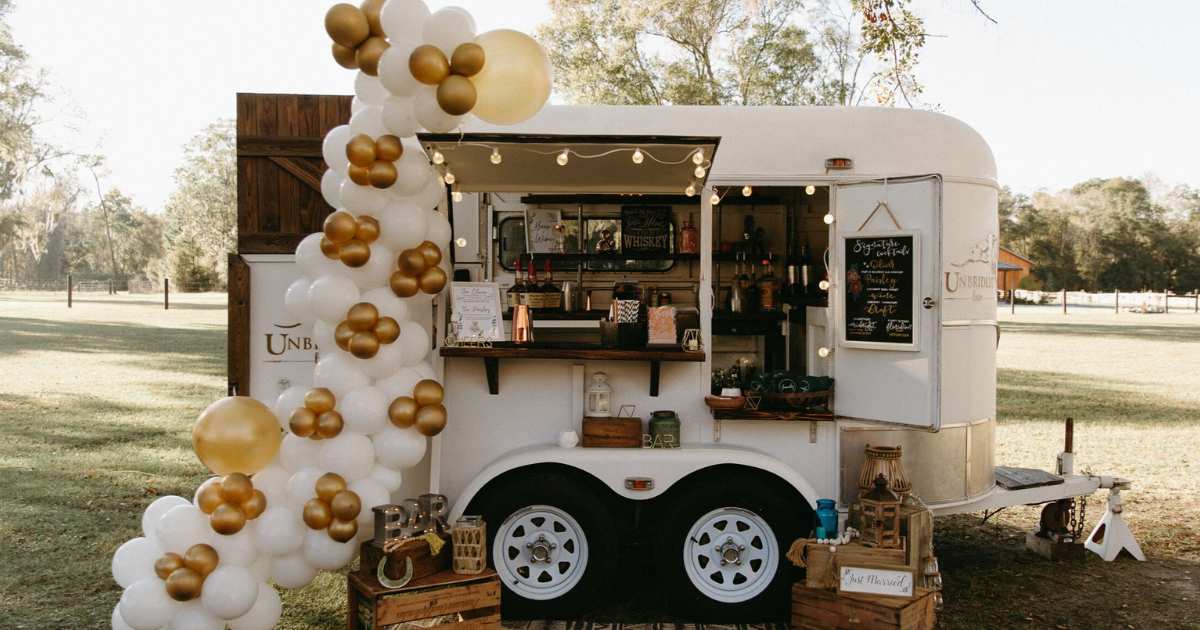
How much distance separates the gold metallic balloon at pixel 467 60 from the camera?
349 centimetres

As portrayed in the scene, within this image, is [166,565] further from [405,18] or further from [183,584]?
[405,18]

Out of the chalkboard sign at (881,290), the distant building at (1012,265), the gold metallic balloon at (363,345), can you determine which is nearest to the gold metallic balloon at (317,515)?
the gold metallic balloon at (363,345)

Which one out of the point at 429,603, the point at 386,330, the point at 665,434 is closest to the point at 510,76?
the point at 386,330

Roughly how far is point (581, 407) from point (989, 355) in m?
2.18

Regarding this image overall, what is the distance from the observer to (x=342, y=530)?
12.0 ft

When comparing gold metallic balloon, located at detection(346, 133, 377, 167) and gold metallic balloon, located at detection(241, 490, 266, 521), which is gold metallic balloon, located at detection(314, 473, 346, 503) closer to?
gold metallic balloon, located at detection(241, 490, 266, 521)

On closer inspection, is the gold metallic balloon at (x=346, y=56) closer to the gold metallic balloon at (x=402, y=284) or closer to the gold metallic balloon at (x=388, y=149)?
the gold metallic balloon at (x=388, y=149)

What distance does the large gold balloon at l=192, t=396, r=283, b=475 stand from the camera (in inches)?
140

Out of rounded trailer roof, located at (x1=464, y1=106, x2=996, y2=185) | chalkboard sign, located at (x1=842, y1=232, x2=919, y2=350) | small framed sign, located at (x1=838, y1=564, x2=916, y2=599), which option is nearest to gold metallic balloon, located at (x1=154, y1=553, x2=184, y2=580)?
rounded trailer roof, located at (x1=464, y1=106, x2=996, y2=185)

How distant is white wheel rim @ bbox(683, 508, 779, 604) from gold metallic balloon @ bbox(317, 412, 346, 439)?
67.2 inches

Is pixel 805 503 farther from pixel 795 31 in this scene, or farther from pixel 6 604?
pixel 795 31

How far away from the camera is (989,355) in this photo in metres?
4.79

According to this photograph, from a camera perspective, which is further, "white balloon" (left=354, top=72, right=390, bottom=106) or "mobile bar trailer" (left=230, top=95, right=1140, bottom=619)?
"mobile bar trailer" (left=230, top=95, right=1140, bottom=619)

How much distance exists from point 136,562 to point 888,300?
349cm
